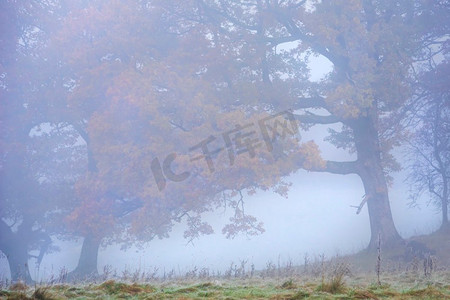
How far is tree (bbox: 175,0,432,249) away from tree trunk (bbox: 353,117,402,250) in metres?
0.04

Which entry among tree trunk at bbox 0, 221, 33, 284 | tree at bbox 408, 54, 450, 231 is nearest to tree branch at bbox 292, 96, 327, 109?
tree at bbox 408, 54, 450, 231

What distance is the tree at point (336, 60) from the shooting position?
14.8 metres

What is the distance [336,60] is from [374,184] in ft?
17.5

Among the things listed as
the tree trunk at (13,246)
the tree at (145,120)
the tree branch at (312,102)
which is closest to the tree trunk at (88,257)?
the tree at (145,120)

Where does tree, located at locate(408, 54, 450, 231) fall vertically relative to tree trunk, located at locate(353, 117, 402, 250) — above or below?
above

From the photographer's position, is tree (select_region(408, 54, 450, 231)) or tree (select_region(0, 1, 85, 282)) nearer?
tree (select_region(408, 54, 450, 231))

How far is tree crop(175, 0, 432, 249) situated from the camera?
1480cm

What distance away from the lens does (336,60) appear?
16938 millimetres

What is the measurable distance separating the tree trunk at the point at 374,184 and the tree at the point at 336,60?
4cm

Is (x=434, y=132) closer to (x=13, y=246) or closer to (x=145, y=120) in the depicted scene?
(x=145, y=120)

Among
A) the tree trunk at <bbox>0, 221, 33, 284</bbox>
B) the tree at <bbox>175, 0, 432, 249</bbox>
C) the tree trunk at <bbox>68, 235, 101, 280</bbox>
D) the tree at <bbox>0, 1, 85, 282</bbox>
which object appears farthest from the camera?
the tree trunk at <bbox>0, 221, 33, 284</bbox>

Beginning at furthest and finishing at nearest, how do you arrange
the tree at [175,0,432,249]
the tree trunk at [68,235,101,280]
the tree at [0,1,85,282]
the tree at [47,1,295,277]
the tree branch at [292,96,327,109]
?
the tree at [0,1,85,282], the tree branch at [292,96,327,109], the tree trunk at [68,235,101,280], the tree at [175,0,432,249], the tree at [47,1,295,277]

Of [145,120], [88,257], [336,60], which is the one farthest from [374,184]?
[88,257]

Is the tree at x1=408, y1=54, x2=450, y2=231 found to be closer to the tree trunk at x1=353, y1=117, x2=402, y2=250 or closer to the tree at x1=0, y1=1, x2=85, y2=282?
the tree trunk at x1=353, y1=117, x2=402, y2=250
